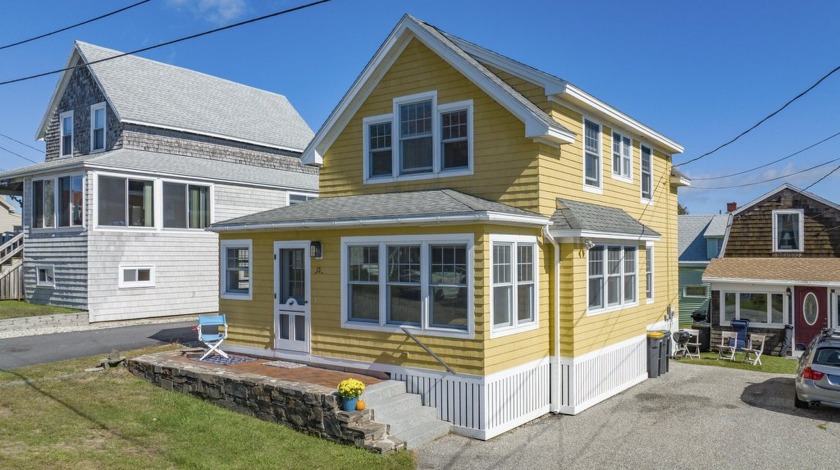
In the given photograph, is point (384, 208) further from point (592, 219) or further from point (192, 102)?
point (192, 102)

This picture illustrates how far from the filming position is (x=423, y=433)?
10156 millimetres

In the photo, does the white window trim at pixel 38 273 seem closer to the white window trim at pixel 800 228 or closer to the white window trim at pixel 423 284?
the white window trim at pixel 423 284

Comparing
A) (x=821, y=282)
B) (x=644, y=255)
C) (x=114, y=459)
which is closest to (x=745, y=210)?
(x=821, y=282)

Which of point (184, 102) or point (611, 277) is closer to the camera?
point (611, 277)

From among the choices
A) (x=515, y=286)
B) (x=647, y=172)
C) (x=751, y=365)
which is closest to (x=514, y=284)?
(x=515, y=286)

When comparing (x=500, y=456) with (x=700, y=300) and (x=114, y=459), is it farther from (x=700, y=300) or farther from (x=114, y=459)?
(x=700, y=300)

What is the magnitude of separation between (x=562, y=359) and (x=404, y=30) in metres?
7.67

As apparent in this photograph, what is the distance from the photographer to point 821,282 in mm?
22672

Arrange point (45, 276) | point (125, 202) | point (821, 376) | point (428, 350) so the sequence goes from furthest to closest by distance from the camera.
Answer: point (45, 276), point (125, 202), point (821, 376), point (428, 350)

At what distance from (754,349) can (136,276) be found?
68.8 feet

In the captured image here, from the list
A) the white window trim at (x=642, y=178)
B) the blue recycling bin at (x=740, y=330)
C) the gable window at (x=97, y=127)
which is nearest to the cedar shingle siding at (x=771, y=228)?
the blue recycling bin at (x=740, y=330)

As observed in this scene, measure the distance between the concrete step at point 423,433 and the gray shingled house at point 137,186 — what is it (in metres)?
14.4

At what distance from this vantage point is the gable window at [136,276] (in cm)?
2106

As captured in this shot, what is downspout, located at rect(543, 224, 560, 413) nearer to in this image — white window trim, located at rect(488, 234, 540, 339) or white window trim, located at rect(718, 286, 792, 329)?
white window trim, located at rect(488, 234, 540, 339)
